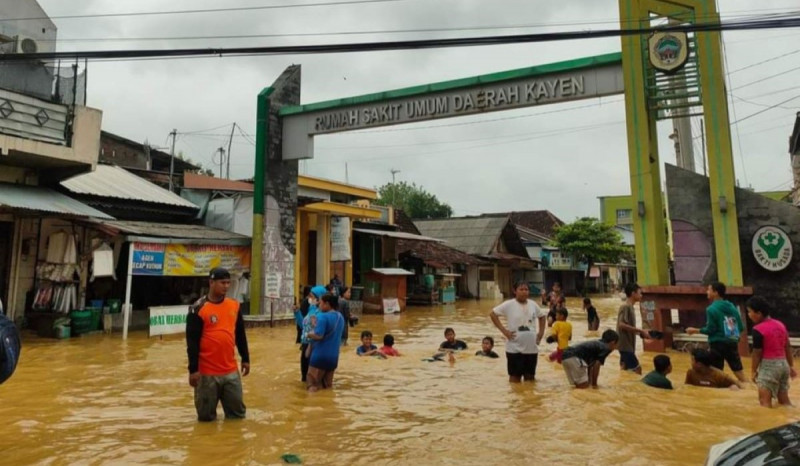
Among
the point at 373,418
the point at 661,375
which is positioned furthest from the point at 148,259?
the point at 661,375

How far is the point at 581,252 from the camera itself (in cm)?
4406

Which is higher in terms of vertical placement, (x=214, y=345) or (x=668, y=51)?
(x=668, y=51)

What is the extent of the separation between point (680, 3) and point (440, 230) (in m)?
30.7

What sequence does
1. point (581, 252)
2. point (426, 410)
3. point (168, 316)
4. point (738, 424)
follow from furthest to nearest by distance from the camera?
point (581, 252)
point (168, 316)
point (426, 410)
point (738, 424)

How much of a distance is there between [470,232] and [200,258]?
2652 centimetres

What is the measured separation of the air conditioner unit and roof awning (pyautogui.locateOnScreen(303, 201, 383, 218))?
10160 millimetres

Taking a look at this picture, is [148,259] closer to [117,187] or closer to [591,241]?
[117,187]

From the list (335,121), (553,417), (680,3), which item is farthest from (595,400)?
(335,121)

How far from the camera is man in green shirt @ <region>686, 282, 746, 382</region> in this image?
8.43 m

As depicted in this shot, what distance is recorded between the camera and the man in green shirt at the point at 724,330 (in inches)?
332

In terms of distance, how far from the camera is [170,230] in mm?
17453

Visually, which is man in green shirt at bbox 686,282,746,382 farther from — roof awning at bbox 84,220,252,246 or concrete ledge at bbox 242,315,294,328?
roof awning at bbox 84,220,252,246

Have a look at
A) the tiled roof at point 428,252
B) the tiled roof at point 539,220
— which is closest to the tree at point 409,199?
the tiled roof at point 539,220

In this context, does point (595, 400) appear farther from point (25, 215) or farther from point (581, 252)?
point (581, 252)
